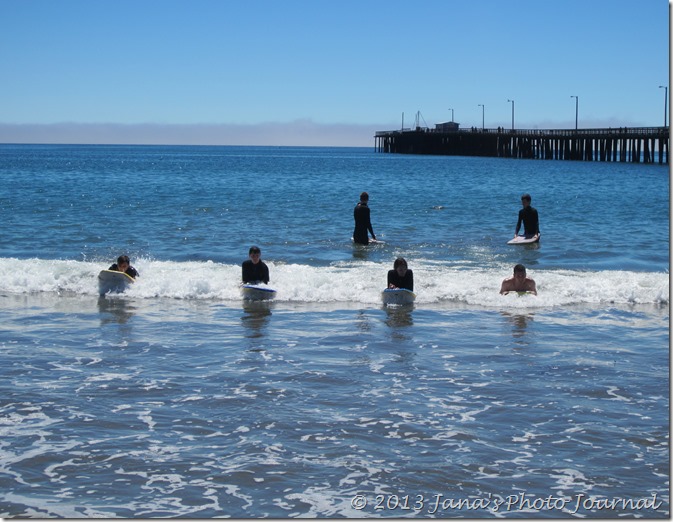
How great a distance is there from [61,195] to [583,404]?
39273 mm

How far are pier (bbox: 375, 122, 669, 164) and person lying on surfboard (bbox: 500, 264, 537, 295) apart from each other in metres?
66.1

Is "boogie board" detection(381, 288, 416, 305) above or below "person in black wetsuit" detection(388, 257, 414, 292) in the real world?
below

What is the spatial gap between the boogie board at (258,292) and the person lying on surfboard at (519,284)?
401 cm

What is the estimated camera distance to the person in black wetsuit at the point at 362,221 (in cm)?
2083

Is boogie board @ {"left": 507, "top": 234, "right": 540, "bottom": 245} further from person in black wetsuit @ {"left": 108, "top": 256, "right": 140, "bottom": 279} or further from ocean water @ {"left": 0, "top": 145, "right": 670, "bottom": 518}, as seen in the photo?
person in black wetsuit @ {"left": 108, "top": 256, "right": 140, "bottom": 279}

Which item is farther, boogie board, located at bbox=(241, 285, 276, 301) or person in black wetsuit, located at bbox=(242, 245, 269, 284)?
person in black wetsuit, located at bbox=(242, 245, 269, 284)

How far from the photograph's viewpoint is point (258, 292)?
14.6 metres

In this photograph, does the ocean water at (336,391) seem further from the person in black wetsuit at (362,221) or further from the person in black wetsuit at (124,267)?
the person in black wetsuit at (362,221)

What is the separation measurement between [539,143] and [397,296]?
9545cm

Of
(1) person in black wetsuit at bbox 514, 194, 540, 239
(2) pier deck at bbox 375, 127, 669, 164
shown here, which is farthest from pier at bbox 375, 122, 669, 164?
(1) person in black wetsuit at bbox 514, 194, 540, 239

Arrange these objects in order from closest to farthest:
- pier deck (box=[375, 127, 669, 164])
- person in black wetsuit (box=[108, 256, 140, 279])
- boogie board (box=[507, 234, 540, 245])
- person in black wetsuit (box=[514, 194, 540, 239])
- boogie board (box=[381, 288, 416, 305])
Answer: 1. boogie board (box=[381, 288, 416, 305])
2. person in black wetsuit (box=[108, 256, 140, 279])
3. person in black wetsuit (box=[514, 194, 540, 239])
4. boogie board (box=[507, 234, 540, 245])
5. pier deck (box=[375, 127, 669, 164])

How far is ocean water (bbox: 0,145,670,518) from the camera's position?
640cm

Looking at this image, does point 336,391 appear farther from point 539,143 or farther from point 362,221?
point 539,143

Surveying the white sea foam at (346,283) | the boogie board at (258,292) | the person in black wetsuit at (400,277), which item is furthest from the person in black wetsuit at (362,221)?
the person in black wetsuit at (400,277)
